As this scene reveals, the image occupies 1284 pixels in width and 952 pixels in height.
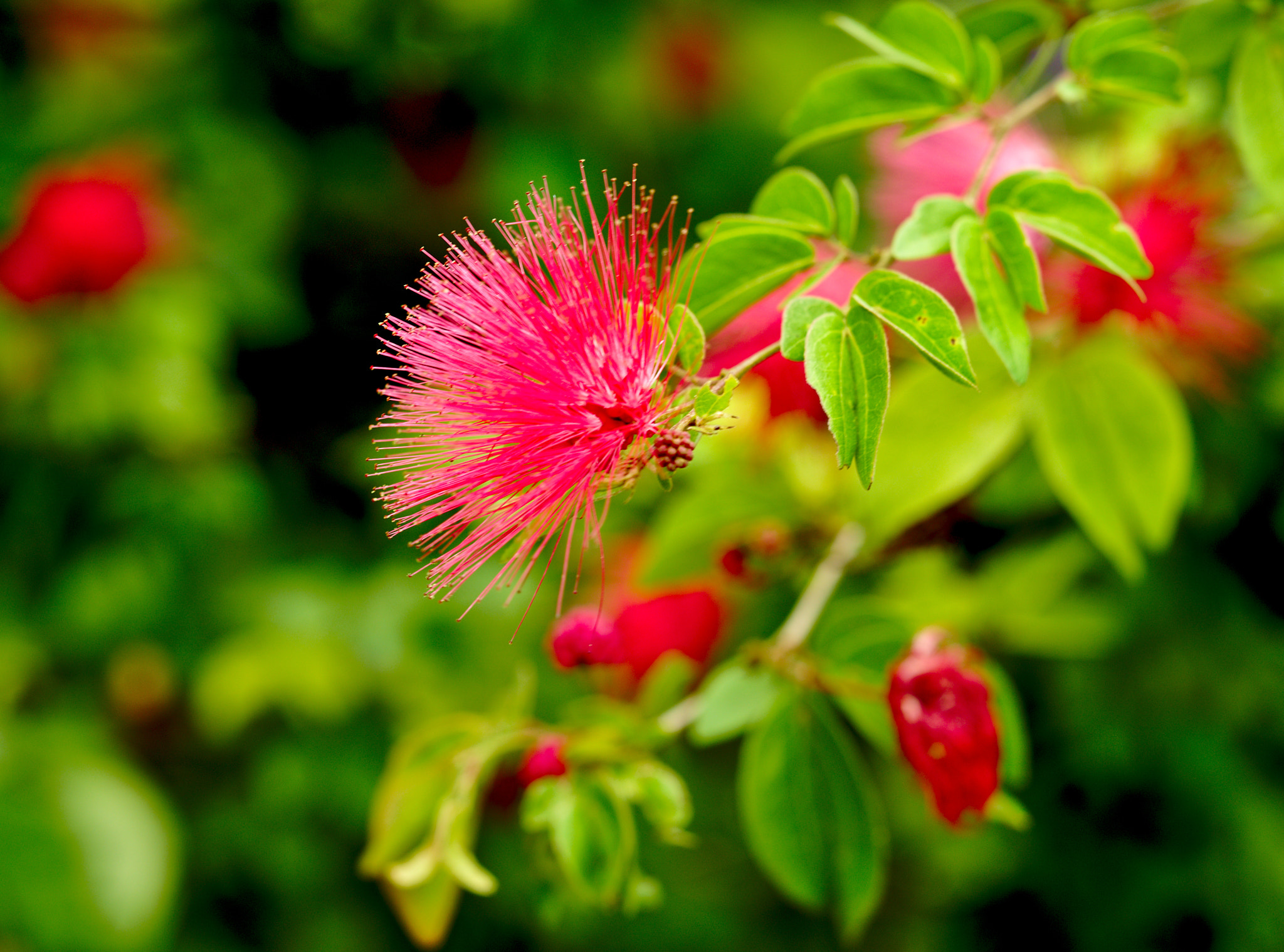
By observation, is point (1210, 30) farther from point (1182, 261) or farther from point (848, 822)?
point (848, 822)

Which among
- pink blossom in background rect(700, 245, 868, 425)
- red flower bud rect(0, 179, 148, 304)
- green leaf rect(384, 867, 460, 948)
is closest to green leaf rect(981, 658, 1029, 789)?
pink blossom in background rect(700, 245, 868, 425)

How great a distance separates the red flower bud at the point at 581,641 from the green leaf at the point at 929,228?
0.25 metres

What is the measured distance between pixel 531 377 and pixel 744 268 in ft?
0.33

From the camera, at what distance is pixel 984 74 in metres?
0.46

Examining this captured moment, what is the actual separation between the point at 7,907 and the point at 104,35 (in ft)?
3.94

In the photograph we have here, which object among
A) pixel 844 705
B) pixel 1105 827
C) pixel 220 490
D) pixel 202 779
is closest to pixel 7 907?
pixel 202 779

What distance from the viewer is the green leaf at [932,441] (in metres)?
0.55

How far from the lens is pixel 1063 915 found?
2.87 feet

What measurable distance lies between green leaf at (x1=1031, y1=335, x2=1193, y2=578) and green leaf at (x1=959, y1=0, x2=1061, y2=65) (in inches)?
7.7

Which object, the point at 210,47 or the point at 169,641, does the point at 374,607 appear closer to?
the point at 169,641

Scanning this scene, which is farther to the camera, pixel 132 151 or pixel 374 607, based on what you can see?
pixel 132 151

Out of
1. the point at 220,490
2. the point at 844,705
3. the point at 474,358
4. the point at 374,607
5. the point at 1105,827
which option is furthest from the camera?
the point at 220,490

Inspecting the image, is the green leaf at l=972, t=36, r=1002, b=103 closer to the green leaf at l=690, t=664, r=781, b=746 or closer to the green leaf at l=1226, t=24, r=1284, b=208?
the green leaf at l=1226, t=24, r=1284, b=208

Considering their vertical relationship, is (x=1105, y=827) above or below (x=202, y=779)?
below
